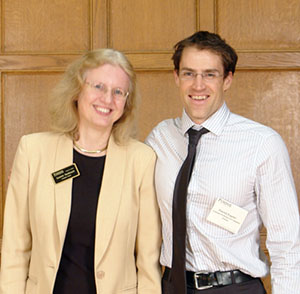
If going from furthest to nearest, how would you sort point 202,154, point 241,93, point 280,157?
point 241,93, point 202,154, point 280,157

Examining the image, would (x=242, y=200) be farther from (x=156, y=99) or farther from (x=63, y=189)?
(x=156, y=99)

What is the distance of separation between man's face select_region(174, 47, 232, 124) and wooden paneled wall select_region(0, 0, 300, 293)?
1.23 m

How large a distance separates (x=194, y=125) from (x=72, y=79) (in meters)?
0.58

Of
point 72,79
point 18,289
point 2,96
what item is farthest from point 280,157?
point 2,96

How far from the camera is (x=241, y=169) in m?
2.01

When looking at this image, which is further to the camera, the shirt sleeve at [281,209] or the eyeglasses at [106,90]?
the eyeglasses at [106,90]

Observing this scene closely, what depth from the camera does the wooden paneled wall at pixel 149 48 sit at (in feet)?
11.0

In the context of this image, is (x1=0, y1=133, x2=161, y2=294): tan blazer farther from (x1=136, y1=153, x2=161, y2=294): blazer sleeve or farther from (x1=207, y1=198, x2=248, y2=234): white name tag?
(x1=207, y1=198, x2=248, y2=234): white name tag

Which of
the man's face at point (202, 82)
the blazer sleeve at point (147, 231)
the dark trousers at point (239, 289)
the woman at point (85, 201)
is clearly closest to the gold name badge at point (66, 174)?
the woman at point (85, 201)

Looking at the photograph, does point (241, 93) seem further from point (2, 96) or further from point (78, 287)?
point (78, 287)

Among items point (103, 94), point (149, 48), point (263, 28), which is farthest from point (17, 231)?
point (263, 28)

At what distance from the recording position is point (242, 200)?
202 centimetres

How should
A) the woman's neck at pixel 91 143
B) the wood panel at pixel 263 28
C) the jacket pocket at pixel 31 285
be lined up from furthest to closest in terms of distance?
1. the wood panel at pixel 263 28
2. the woman's neck at pixel 91 143
3. the jacket pocket at pixel 31 285

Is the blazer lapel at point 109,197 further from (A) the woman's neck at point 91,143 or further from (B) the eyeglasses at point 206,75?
(B) the eyeglasses at point 206,75
